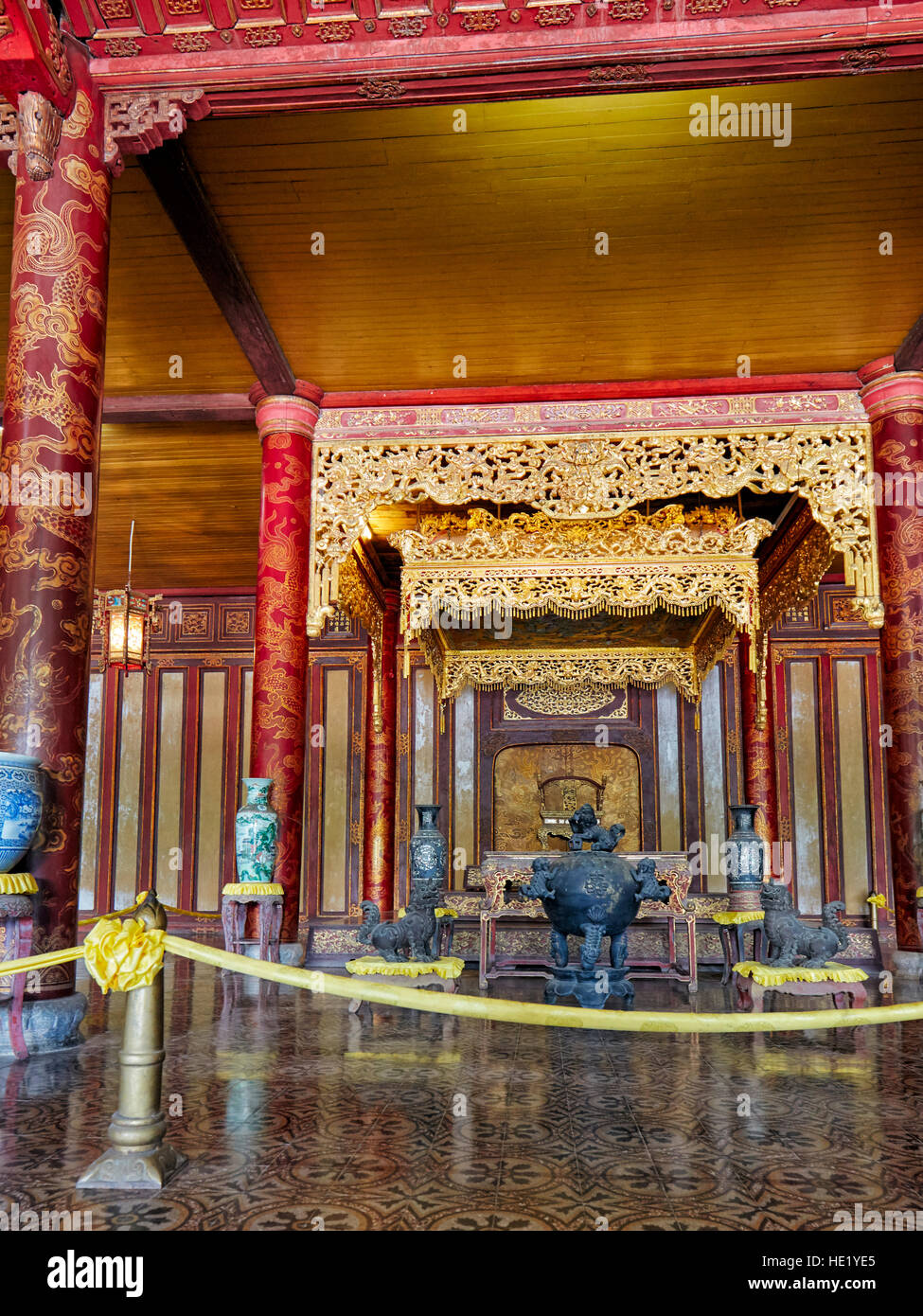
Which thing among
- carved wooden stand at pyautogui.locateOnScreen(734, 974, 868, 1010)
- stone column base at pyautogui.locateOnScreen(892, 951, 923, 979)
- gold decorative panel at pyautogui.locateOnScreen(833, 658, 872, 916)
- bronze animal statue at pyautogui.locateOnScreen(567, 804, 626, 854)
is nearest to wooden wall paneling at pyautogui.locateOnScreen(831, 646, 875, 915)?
gold decorative panel at pyautogui.locateOnScreen(833, 658, 872, 916)

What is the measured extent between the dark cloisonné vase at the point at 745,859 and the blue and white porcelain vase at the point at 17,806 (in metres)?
4.08

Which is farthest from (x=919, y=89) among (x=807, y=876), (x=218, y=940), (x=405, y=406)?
(x=218, y=940)

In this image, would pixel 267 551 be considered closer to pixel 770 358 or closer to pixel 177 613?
pixel 770 358

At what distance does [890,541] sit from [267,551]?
4.03 meters

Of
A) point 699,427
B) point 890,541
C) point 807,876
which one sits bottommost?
point 807,876

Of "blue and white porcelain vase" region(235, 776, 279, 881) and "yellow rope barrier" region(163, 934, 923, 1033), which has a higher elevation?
"blue and white porcelain vase" region(235, 776, 279, 881)

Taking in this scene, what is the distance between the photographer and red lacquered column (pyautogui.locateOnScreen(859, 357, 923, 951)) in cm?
602

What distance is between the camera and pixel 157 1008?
2453 mm

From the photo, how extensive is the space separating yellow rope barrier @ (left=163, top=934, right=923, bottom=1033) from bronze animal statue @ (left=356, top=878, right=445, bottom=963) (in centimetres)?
253

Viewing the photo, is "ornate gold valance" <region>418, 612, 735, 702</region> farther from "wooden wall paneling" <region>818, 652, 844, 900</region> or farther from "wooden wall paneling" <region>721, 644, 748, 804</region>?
"wooden wall paneling" <region>818, 652, 844, 900</region>

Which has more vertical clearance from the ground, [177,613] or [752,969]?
[177,613]

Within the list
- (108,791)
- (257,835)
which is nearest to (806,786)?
(257,835)

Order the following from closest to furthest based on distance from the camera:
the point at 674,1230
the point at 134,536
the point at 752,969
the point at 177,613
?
the point at 674,1230 < the point at 752,969 < the point at 134,536 < the point at 177,613

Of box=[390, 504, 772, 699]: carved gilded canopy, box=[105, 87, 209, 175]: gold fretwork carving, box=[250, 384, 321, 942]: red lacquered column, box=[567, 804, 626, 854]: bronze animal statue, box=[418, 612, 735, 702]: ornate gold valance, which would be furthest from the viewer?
box=[418, 612, 735, 702]: ornate gold valance
